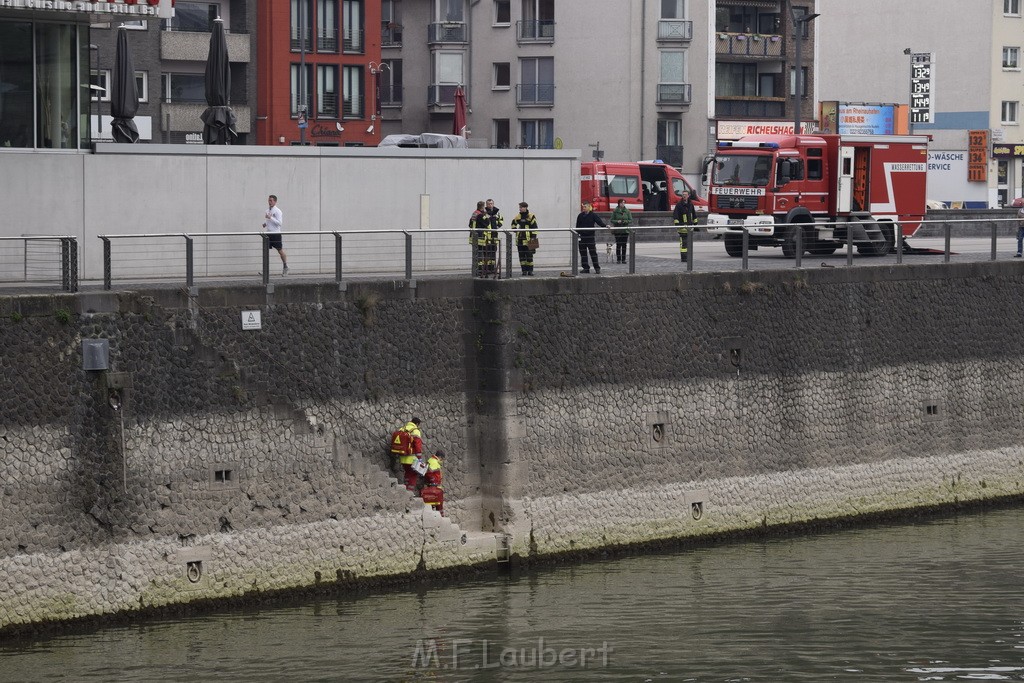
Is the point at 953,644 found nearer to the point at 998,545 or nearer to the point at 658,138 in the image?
the point at 998,545

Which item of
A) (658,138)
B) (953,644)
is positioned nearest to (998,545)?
(953,644)

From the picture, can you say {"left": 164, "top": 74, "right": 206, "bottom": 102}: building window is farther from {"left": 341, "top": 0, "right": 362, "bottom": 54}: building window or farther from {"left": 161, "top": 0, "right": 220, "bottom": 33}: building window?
{"left": 341, "top": 0, "right": 362, "bottom": 54}: building window

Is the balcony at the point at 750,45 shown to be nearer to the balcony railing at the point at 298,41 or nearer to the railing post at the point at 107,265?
the balcony railing at the point at 298,41

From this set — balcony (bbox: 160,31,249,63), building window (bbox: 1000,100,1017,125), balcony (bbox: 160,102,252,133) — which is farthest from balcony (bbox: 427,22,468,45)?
building window (bbox: 1000,100,1017,125)

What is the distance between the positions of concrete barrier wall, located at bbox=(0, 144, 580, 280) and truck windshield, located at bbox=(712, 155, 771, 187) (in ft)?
28.2

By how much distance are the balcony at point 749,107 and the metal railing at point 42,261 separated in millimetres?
56632

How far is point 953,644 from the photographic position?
18.6 m

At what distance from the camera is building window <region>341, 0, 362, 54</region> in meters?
63.7

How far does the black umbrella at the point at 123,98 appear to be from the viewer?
2720 cm

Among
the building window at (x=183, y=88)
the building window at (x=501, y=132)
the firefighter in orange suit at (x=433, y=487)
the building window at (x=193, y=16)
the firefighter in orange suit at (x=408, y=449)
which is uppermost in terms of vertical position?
the building window at (x=193, y=16)

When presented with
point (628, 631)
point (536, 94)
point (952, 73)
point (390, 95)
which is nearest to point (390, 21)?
point (390, 95)

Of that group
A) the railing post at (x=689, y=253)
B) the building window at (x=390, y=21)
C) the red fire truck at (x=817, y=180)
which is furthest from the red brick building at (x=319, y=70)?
the railing post at (x=689, y=253)

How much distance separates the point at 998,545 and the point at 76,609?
13.0 meters

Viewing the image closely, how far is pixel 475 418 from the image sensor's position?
21953mm
